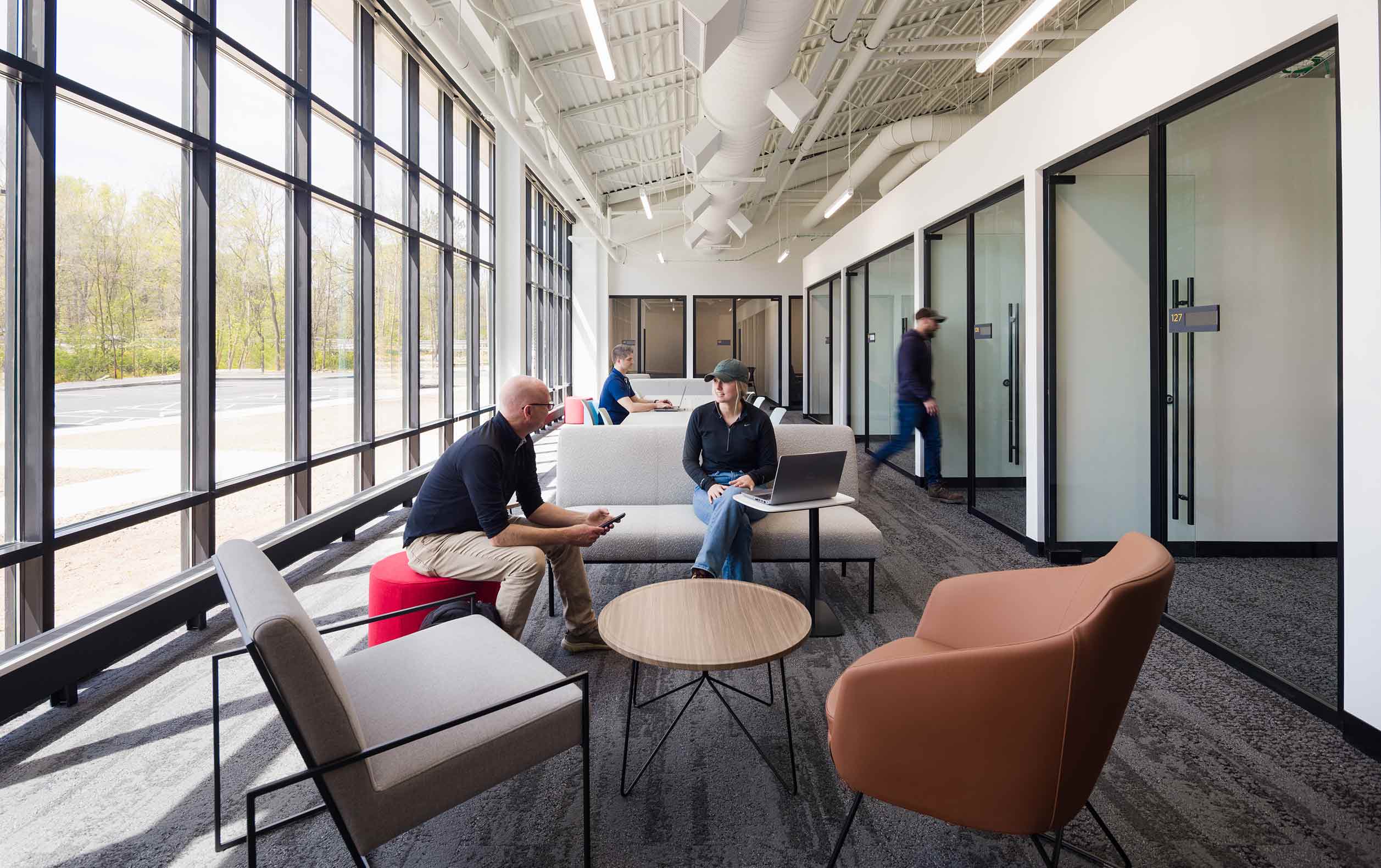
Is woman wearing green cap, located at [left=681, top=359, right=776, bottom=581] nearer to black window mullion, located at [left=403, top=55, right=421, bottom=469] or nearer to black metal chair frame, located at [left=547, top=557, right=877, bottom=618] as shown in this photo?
black metal chair frame, located at [left=547, top=557, right=877, bottom=618]

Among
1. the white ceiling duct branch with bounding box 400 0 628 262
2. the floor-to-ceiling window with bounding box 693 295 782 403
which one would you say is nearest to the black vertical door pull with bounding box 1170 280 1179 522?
the white ceiling duct branch with bounding box 400 0 628 262

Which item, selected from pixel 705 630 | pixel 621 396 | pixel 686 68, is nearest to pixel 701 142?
pixel 686 68

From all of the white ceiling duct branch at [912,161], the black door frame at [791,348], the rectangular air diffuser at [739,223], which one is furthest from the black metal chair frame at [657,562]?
the black door frame at [791,348]

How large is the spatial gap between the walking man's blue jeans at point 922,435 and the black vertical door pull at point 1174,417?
2.52m

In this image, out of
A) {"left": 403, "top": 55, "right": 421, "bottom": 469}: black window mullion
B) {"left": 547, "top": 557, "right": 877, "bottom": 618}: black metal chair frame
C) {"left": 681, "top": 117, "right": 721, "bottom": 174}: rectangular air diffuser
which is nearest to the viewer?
{"left": 547, "top": 557, "right": 877, "bottom": 618}: black metal chair frame

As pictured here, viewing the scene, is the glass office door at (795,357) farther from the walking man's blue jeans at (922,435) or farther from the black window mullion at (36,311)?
the black window mullion at (36,311)

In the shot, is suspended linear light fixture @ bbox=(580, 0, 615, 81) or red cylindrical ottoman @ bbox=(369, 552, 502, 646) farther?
suspended linear light fixture @ bbox=(580, 0, 615, 81)

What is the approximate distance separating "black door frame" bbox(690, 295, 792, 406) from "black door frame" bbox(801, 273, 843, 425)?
2.47 ft

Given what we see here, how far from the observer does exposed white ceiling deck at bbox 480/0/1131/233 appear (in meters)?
7.15

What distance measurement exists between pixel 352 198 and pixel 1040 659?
19.1 ft

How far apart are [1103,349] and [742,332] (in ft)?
41.9

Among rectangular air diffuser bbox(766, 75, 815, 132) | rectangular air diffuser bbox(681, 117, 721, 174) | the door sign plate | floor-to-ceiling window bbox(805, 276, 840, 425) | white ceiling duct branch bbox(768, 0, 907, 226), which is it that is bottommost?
the door sign plate

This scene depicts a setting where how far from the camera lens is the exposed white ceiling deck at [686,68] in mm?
7152

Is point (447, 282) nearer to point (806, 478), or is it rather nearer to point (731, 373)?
point (731, 373)
